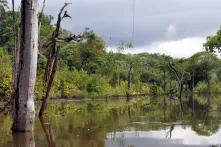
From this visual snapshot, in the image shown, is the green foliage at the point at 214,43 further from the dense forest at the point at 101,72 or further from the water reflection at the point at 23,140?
the water reflection at the point at 23,140

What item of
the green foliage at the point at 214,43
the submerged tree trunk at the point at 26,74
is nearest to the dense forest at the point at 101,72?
the green foliage at the point at 214,43

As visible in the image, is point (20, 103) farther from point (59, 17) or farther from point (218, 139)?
point (59, 17)

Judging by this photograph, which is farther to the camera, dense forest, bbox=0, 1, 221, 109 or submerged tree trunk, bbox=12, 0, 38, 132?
dense forest, bbox=0, 1, 221, 109

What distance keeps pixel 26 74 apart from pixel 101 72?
53853 mm

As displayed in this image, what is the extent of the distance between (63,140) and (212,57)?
224 ft

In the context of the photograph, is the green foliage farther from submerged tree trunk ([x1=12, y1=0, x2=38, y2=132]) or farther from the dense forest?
submerged tree trunk ([x1=12, y1=0, x2=38, y2=132])

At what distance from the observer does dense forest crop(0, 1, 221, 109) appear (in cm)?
4702

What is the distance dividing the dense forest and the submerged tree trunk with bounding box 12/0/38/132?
22245mm

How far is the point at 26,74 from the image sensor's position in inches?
525

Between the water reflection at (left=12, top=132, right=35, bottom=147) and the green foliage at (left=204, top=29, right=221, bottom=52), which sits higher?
the green foliage at (left=204, top=29, right=221, bottom=52)

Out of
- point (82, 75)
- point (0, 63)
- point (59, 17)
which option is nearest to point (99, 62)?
point (82, 75)

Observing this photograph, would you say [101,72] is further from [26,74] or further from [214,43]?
[26,74]

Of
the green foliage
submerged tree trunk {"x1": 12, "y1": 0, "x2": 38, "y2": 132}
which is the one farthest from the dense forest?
submerged tree trunk {"x1": 12, "y1": 0, "x2": 38, "y2": 132}

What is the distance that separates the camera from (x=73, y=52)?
6544 cm
